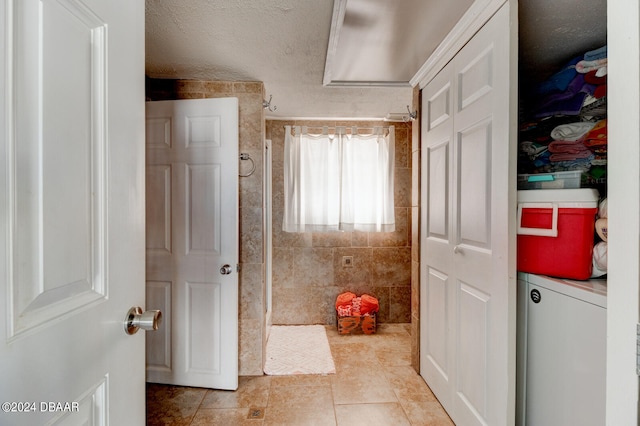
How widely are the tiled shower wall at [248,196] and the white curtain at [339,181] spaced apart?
0.88 meters

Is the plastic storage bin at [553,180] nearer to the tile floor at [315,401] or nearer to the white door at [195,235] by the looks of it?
the tile floor at [315,401]

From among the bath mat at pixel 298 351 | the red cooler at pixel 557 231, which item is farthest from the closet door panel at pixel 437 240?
the bath mat at pixel 298 351

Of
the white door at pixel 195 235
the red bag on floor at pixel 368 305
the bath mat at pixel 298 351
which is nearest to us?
the white door at pixel 195 235

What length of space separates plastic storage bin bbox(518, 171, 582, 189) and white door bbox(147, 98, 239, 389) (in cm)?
167

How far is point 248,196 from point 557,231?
1.83 m

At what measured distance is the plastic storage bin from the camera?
1.24 meters

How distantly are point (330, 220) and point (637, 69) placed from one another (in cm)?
267

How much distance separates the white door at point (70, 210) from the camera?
427 mm

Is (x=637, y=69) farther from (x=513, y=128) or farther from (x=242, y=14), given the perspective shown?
(x=242, y=14)

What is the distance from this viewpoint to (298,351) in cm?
264

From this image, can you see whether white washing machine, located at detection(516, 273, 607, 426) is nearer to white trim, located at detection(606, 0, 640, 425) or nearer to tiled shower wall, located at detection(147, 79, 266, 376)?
white trim, located at detection(606, 0, 640, 425)

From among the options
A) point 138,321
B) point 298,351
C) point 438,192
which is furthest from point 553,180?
point 298,351

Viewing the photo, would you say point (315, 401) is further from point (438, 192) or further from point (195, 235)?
point (438, 192)

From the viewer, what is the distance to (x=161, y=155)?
2.05 meters
